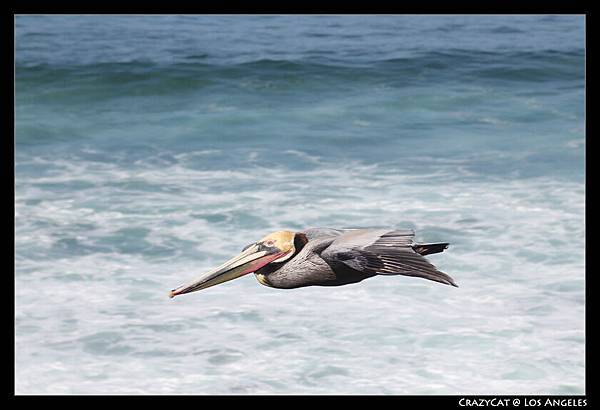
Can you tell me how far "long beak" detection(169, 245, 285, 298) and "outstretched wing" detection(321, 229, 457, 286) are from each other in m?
0.39

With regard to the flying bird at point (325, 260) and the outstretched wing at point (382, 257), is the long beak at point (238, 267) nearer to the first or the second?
the flying bird at point (325, 260)

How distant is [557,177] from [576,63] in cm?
683

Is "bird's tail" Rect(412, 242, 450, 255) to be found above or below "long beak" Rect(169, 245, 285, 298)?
above

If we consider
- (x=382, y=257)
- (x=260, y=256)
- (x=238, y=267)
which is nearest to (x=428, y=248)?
(x=382, y=257)

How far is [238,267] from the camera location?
7.83 metres

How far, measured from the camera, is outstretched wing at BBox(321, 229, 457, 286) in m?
7.62

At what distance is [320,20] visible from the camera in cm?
2241

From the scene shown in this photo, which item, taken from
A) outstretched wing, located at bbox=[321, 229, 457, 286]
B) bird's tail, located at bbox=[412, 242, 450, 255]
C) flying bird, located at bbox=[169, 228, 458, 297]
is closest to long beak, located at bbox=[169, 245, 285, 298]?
flying bird, located at bbox=[169, 228, 458, 297]

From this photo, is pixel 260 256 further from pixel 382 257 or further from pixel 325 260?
pixel 382 257

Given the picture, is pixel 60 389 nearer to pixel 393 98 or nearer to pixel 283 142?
pixel 283 142

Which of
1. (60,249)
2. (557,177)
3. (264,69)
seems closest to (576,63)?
(264,69)

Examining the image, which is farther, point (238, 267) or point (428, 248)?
point (428, 248)

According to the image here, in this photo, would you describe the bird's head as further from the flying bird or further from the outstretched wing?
the outstretched wing

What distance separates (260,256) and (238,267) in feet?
0.56
